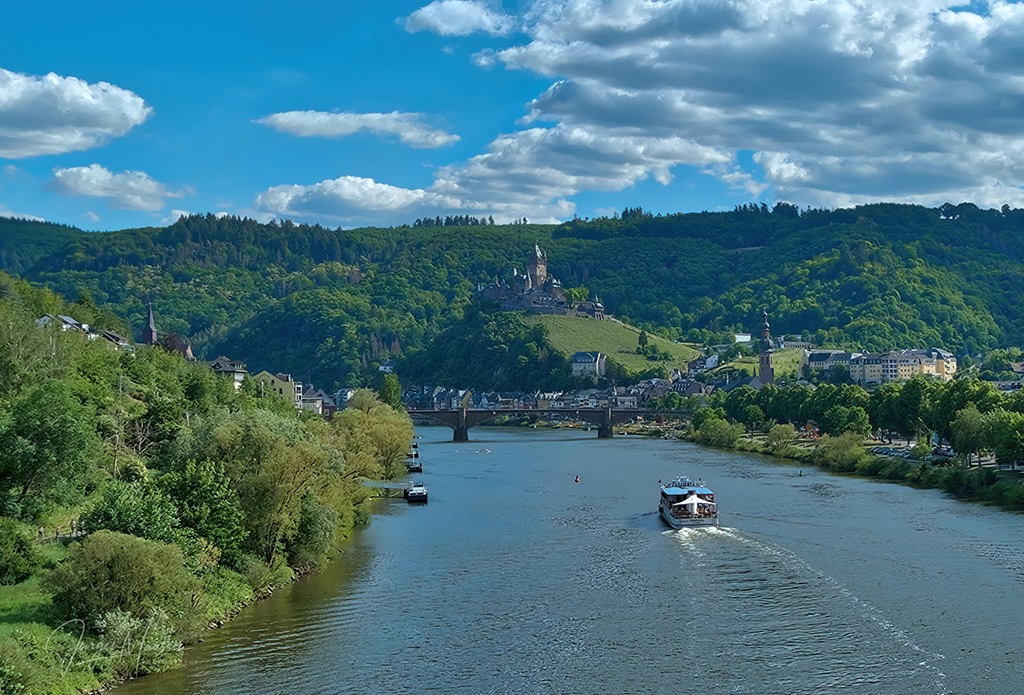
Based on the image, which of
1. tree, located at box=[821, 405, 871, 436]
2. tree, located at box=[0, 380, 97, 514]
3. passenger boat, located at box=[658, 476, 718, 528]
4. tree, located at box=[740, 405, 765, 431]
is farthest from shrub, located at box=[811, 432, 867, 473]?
tree, located at box=[0, 380, 97, 514]

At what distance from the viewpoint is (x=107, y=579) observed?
29.3 metres

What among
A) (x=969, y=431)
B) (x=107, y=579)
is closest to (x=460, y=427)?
(x=969, y=431)

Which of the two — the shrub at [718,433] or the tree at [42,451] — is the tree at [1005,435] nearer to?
the shrub at [718,433]

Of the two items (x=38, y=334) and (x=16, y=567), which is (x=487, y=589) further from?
(x=38, y=334)

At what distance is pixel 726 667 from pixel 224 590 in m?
15.9

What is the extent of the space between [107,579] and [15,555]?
471 centimetres

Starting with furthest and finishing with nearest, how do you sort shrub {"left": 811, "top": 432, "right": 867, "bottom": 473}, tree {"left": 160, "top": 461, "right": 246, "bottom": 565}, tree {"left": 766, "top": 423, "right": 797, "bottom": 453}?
tree {"left": 766, "top": 423, "right": 797, "bottom": 453} < shrub {"left": 811, "top": 432, "right": 867, "bottom": 473} < tree {"left": 160, "top": 461, "right": 246, "bottom": 565}

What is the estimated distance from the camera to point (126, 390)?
192 feet

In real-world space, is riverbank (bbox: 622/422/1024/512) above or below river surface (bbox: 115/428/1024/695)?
above

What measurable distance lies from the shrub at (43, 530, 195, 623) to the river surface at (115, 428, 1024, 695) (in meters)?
2.15

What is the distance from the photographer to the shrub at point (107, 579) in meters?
29.1

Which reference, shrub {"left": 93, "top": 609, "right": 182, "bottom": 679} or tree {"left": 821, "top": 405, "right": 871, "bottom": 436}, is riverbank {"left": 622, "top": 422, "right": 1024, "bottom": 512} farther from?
shrub {"left": 93, "top": 609, "right": 182, "bottom": 679}

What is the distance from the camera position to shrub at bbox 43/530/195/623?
2909 cm

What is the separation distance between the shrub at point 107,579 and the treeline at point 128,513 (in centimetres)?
4
